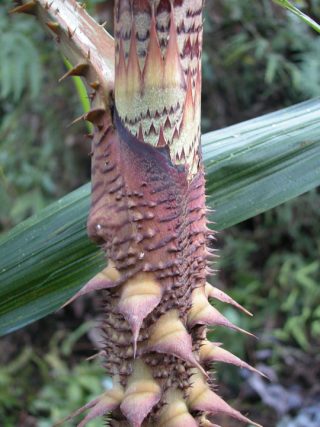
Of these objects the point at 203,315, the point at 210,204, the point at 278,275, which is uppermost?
the point at 203,315

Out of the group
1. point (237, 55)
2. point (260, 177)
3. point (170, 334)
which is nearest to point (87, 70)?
point (170, 334)

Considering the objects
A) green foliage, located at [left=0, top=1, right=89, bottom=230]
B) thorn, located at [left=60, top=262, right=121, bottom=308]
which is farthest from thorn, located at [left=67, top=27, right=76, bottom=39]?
green foliage, located at [left=0, top=1, right=89, bottom=230]

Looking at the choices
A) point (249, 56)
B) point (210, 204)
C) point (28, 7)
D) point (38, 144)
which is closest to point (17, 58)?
point (38, 144)

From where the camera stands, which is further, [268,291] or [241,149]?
[268,291]

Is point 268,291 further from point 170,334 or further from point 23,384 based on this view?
point 170,334

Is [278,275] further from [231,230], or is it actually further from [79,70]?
[79,70]
